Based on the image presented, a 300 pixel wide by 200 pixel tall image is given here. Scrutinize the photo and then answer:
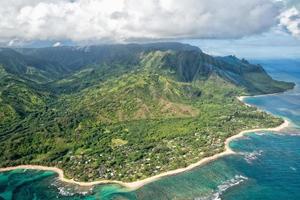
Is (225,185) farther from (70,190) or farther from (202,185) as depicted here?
(70,190)

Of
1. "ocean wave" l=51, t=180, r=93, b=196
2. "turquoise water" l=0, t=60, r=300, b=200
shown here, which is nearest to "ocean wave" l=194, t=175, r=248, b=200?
"turquoise water" l=0, t=60, r=300, b=200

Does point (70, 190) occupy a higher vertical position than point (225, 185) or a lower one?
lower

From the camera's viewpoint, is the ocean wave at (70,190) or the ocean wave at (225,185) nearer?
the ocean wave at (225,185)

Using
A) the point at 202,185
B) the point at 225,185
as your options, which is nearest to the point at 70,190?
the point at 202,185

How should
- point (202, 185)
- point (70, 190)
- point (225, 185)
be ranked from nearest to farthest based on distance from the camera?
point (225, 185) < point (202, 185) < point (70, 190)

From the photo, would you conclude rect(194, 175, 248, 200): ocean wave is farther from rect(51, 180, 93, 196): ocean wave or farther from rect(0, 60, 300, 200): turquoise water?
rect(51, 180, 93, 196): ocean wave

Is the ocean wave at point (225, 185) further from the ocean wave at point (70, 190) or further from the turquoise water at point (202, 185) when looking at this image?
the ocean wave at point (70, 190)

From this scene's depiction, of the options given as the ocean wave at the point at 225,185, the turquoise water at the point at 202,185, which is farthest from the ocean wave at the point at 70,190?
the ocean wave at the point at 225,185

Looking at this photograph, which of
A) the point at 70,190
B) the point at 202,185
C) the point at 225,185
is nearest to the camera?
the point at 225,185
